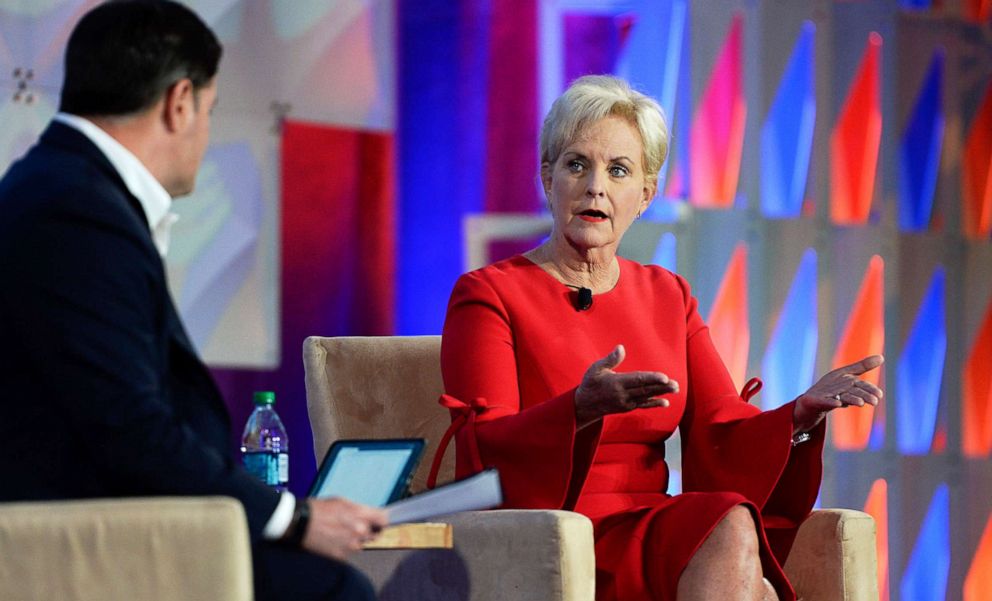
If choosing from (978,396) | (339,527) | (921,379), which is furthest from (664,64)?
(339,527)

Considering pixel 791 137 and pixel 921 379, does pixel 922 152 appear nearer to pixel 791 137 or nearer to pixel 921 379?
pixel 791 137

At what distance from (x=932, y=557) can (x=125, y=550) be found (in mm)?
3300

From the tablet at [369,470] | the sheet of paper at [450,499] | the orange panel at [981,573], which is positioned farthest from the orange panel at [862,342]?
the sheet of paper at [450,499]

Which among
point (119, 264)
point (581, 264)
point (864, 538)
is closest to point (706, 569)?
point (864, 538)

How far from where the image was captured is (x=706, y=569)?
202 centimetres

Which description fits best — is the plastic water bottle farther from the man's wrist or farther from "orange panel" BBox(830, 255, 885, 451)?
the man's wrist

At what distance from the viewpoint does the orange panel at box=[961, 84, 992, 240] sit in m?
4.23

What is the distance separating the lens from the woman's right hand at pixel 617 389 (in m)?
1.86

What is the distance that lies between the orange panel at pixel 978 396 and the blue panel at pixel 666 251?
3.42 feet

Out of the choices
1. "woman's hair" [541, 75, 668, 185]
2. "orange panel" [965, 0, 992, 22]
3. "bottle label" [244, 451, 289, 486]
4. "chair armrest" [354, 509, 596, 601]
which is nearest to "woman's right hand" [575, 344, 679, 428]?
"chair armrest" [354, 509, 596, 601]

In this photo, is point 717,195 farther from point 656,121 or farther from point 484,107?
point 656,121

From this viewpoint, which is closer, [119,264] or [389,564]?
[119,264]

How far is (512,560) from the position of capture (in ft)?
6.52

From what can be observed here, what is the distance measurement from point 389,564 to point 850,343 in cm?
224
